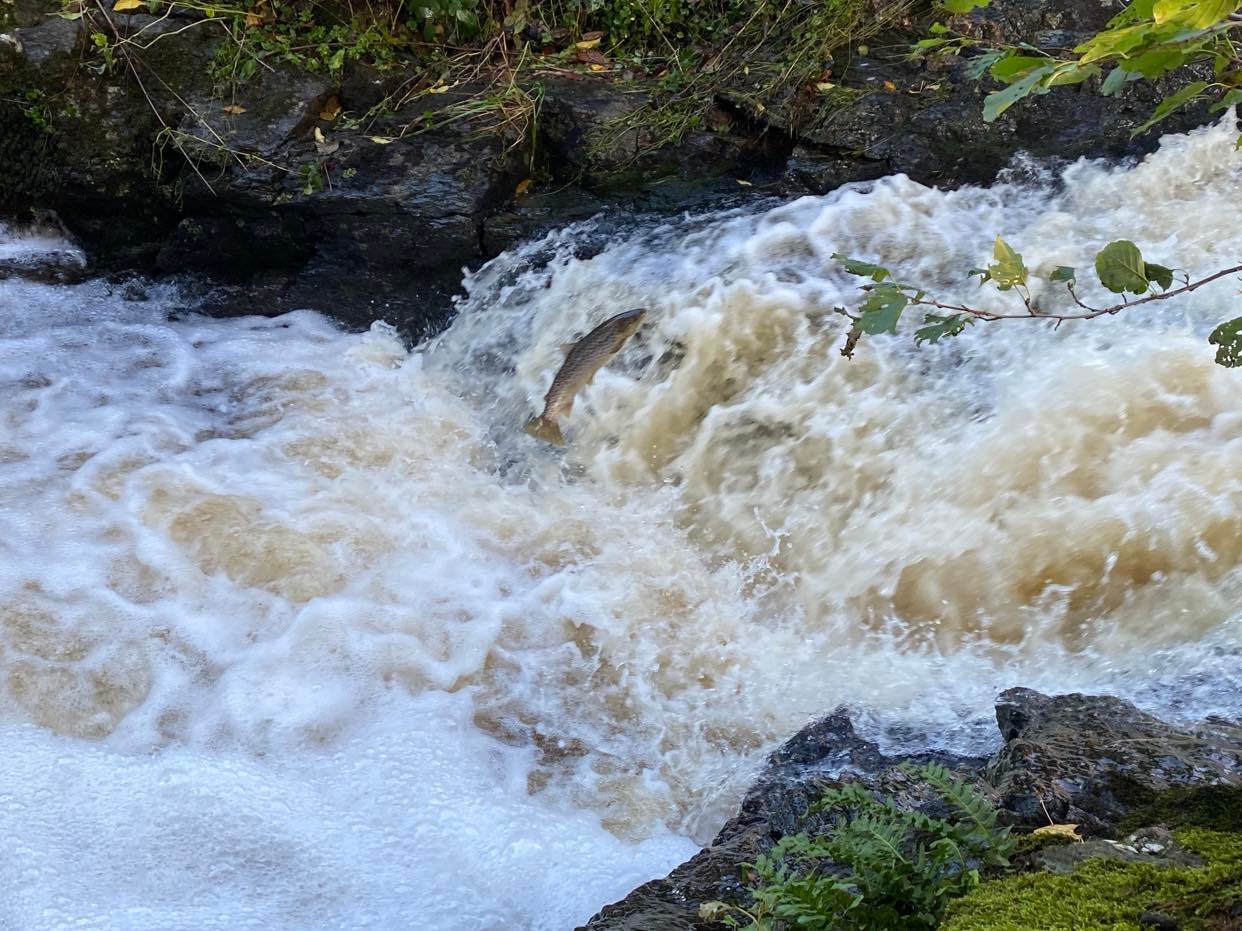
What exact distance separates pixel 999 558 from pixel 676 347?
1801 millimetres

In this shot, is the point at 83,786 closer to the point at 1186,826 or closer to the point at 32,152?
the point at 1186,826

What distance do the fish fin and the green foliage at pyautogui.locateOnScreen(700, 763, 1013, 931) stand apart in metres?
2.71

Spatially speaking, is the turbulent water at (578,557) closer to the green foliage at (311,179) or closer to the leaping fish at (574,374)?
the leaping fish at (574,374)

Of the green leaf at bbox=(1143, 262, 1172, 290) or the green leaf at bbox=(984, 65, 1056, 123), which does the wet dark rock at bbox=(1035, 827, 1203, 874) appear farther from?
the green leaf at bbox=(984, 65, 1056, 123)

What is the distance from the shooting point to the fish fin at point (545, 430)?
181 inches

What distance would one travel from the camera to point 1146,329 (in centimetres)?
402

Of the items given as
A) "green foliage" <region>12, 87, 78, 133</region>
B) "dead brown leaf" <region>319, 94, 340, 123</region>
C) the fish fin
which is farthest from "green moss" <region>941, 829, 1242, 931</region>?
"green foliage" <region>12, 87, 78, 133</region>

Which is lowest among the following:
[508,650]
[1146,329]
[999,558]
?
[508,650]

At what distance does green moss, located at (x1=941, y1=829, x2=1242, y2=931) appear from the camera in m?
1.51

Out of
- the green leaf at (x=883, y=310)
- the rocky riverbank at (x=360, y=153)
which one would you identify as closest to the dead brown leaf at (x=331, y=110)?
the rocky riverbank at (x=360, y=153)

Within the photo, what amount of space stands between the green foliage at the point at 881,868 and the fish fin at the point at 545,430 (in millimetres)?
2706

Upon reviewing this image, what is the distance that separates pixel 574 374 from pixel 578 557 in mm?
935

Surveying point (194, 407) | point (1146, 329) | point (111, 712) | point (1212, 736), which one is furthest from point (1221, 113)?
point (111, 712)

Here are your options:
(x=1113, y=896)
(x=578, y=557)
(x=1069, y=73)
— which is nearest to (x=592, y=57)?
(x=578, y=557)
